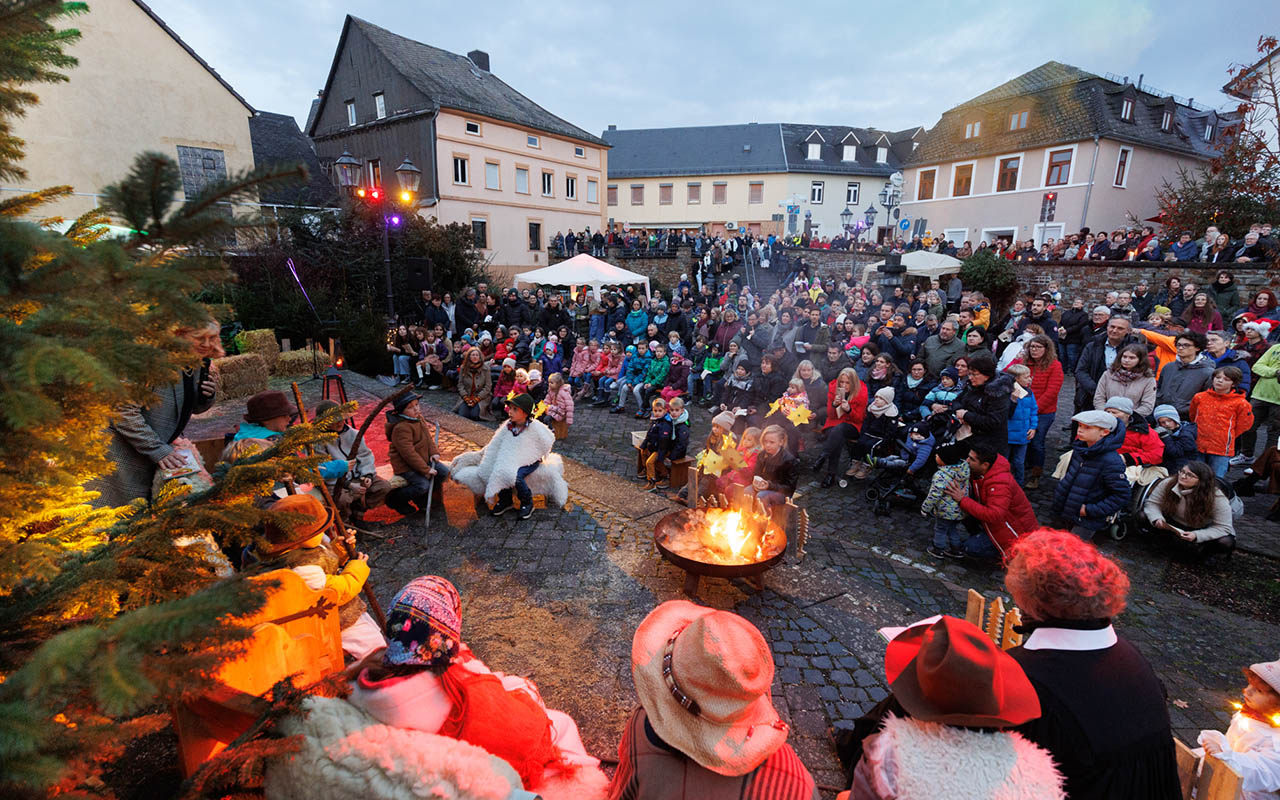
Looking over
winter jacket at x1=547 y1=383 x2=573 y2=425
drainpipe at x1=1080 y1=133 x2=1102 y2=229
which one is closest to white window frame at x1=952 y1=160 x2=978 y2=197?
drainpipe at x1=1080 y1=133 x2=1102 y2=229

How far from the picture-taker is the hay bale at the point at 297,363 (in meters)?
12.3

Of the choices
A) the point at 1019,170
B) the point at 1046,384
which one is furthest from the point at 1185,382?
the point at 1019,170

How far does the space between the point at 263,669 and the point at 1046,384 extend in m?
8.53

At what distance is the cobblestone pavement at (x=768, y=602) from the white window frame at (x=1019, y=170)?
91.3 ft

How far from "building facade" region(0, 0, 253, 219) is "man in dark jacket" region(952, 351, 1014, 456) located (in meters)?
20.3

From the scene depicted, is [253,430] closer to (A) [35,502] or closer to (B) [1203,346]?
(A) [35,502]

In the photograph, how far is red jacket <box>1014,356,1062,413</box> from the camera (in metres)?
7.35

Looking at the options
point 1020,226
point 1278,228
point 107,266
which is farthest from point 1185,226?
point 107,266

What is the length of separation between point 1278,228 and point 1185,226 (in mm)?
2940

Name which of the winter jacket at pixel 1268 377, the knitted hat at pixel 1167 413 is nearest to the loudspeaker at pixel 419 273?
the knitted hat at pixel 1167 413

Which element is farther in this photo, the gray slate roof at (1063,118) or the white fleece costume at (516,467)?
the gray slate roof at (1063,118)

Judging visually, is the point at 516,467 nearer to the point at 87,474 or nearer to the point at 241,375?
the point at 87,474

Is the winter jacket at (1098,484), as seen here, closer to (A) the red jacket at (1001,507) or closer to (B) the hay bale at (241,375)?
(A) the red jacket at (1001,507)

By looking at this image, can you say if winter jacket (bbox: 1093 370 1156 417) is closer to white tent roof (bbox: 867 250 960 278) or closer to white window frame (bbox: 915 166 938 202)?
white tent roof (bbox: 867 250 960 278)
